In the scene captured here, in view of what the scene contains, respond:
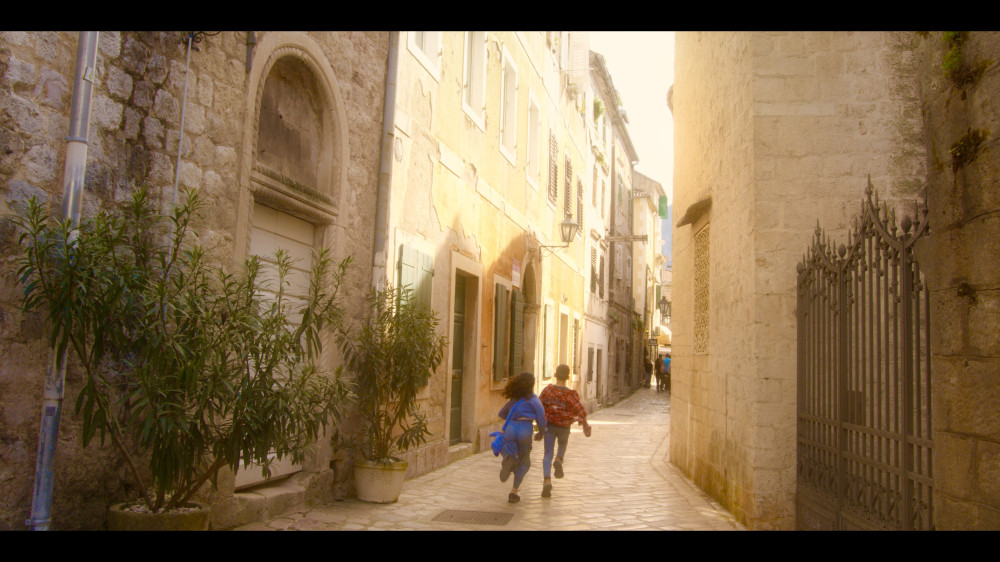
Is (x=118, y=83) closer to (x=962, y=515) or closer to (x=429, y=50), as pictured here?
(x=962, y=515)

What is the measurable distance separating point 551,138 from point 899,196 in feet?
37.2

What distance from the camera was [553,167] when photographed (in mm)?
18031

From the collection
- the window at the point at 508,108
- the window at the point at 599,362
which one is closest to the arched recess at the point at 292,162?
the window at the point at 508,108

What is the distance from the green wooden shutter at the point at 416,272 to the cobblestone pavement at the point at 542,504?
2055 millimetres

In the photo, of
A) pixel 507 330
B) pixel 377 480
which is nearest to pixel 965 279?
pixel 377 480

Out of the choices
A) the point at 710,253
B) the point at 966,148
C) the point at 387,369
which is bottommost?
the point at 387,369

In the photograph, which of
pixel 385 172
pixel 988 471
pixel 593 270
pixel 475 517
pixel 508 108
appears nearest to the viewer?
pixel 988 471

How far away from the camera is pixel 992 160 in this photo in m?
2.91

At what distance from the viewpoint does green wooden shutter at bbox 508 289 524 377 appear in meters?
14.0

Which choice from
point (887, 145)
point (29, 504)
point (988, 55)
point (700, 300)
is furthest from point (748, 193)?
point (29, 504)

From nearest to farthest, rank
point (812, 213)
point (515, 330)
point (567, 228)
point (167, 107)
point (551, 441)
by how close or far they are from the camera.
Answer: point (167, 107)
point (812, 213)
point (551, 441)
point (515, 330)
point (567, 228)

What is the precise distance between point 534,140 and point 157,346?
12311 millimetres

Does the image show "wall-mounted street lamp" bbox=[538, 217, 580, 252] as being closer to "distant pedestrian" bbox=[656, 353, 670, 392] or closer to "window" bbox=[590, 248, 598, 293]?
"window" bbox=[590, 248, 598, 293]

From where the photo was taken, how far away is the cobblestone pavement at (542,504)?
22.7 ft
